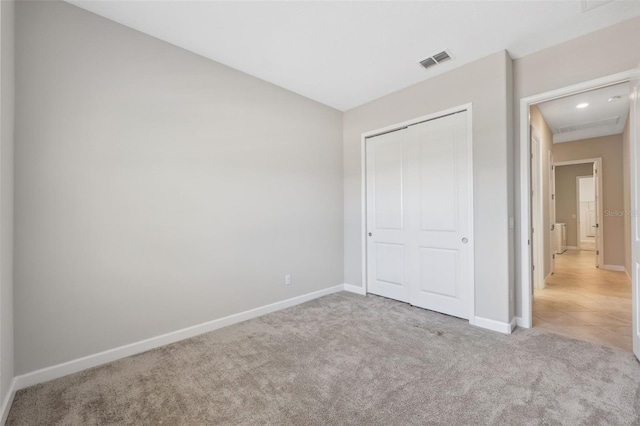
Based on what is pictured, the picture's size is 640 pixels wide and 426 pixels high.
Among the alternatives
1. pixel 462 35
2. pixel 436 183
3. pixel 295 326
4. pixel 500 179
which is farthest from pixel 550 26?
pixel 295 326

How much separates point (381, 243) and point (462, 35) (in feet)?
8.20

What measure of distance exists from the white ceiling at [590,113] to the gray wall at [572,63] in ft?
3.08

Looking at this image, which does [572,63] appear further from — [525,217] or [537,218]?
[537,218]

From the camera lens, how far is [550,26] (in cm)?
237

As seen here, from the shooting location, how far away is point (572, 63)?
8.30 feet

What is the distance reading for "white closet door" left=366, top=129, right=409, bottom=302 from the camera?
3641 millimetres

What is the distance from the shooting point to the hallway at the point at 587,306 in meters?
2.63

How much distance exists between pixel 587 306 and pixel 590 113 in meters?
3.01

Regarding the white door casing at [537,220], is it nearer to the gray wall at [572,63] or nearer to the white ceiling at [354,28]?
the gray wall at [572,63]

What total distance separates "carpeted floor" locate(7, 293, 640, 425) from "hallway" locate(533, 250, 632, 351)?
1.00ft

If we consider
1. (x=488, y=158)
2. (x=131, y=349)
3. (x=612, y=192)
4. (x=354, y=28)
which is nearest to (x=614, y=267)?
(x=612, y=192)

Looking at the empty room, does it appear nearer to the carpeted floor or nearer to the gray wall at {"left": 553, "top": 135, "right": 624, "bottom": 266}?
the carpeted floor

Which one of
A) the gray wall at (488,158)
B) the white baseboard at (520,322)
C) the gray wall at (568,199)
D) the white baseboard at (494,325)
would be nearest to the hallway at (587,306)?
the white baseboard at (520,322)

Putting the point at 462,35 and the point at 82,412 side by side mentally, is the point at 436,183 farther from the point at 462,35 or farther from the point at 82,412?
the point at 82,412
